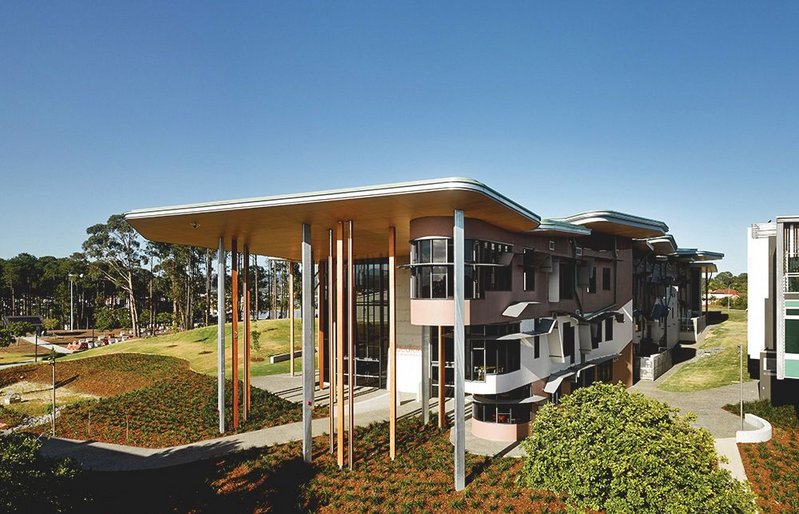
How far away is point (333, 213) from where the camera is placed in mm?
18844

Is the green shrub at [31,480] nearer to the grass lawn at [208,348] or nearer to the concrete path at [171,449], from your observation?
the concrete path at [171,449]

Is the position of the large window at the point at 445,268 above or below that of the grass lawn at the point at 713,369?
above

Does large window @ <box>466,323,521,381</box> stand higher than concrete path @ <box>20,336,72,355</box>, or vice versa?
large window @ <box>466,323,521,381</box>

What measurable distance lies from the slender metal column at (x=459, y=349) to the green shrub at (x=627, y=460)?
9.98 ft

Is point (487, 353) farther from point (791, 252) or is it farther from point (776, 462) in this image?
point (791, 252)

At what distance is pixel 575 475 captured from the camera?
526 inches

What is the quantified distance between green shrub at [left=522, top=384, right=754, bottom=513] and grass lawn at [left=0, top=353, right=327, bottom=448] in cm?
1638

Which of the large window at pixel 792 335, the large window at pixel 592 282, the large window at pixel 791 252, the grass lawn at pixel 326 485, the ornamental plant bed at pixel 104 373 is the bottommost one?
the ornamental plant bed at pixel 104 373

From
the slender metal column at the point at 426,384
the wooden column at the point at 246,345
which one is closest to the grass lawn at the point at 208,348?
the wooden column at the point at 246,345

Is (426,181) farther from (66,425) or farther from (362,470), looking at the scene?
(66,425)

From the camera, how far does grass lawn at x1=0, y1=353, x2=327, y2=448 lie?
83.5 ft

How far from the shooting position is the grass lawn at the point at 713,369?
32812 millimetres

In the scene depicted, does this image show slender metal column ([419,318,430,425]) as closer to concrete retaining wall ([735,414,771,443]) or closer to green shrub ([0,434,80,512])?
concrete retaining wall ([735,414,771,443])

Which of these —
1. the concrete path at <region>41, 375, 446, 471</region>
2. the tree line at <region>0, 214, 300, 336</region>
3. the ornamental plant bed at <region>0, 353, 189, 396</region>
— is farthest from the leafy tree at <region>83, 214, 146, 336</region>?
the concrete path at <region>41, 375, 446, 471</region>
